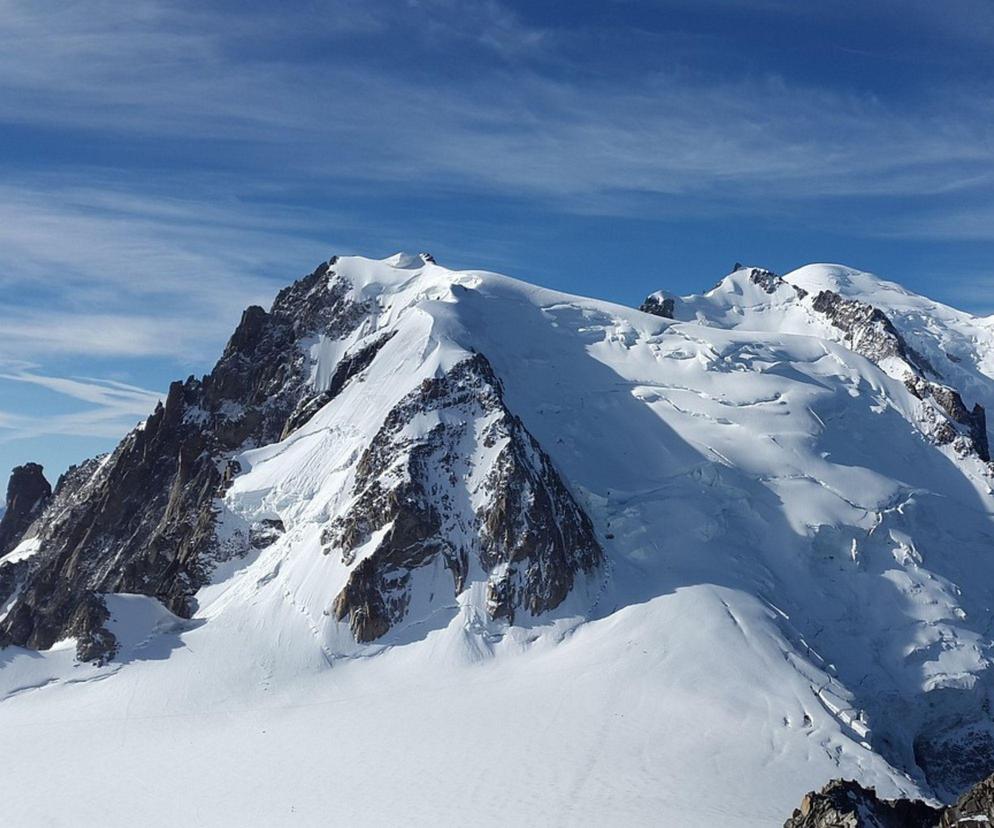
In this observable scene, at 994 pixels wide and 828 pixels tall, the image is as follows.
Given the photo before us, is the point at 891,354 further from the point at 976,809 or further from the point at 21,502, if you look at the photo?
the point at 21,502

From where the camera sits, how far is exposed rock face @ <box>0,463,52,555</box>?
368ft

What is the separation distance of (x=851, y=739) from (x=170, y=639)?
39.5 meters

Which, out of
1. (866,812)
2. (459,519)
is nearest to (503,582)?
(459,519)

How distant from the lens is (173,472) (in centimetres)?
9044

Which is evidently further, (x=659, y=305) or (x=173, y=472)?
(x=659, y=305)

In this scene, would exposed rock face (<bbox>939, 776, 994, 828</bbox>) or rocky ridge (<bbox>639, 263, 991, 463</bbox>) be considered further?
rocky ridge (<bbox>639, 263, 991, 463</bbox>)

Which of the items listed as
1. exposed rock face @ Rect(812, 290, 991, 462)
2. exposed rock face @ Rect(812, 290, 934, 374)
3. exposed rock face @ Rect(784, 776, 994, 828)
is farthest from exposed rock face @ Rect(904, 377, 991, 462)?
exposed rock face @ Rect(784, 776, 994, 828)

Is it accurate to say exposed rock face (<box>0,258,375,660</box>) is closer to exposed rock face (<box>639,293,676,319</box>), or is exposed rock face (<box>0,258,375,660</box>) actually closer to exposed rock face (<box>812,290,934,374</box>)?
exposed rock face (<box>639,293,676,319</box>)

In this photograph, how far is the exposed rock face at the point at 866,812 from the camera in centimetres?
2545

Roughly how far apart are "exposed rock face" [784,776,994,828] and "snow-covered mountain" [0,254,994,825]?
49.8ft

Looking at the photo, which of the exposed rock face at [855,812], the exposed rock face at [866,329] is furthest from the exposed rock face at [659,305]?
the exposed rock face at [855,812]

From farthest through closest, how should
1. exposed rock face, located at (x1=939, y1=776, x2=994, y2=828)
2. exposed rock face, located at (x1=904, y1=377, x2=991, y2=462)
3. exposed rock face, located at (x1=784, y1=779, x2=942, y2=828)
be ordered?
exposed rock face, located at (x1=904, y1=377, x2=991, y2=462) < exposed rock face, located at (x1=784, y1=779, x2=942, y2=828) < exposed rock face, located at (x1=939, y1=776, x2=994, y2=828)

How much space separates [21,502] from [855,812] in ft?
348

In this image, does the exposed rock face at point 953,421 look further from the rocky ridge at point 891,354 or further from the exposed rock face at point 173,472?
the exposed rock face at point 173,472
